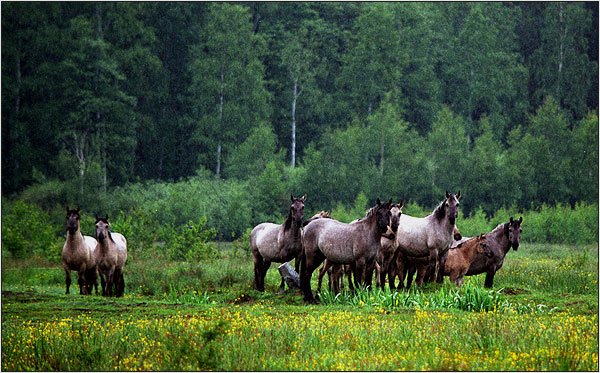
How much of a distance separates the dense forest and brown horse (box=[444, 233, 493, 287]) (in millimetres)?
28708

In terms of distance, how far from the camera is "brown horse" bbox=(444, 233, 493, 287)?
1920cm

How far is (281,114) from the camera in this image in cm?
7081

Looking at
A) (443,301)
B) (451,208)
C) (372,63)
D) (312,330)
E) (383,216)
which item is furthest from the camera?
(372,63)

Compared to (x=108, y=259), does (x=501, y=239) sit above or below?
above

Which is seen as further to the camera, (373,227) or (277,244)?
(277,244)

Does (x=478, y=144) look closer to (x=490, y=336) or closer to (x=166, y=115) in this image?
(x=166, y=115)

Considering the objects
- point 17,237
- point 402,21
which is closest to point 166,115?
point 402,21

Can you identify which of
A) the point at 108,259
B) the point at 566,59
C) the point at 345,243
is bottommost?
the point at 108,259

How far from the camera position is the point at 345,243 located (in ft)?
58.3

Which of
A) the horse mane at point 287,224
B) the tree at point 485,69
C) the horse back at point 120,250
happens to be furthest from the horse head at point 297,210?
the tree at point 485,69

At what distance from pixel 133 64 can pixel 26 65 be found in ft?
27.9

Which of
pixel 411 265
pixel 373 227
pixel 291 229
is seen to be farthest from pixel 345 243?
pixel 411 265

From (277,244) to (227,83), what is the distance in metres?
45.7

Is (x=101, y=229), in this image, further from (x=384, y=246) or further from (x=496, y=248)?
(x=496, y=248)
